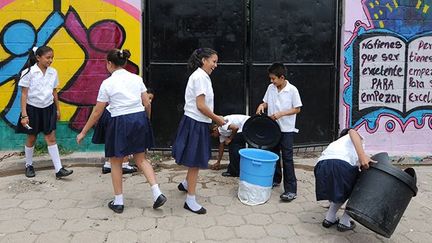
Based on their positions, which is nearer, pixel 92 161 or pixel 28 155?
pixel 28 155

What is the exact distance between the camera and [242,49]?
6.32m

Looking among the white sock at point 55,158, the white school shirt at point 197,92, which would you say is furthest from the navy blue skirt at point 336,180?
the white sock at point 55,158

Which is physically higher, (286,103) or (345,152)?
(286,103)

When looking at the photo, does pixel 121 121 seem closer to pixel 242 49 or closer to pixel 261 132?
pixel 261 132

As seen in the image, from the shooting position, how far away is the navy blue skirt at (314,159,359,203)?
13.1 feet

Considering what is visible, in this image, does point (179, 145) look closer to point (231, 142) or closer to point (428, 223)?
point (231, 142)

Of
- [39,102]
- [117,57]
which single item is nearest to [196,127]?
[117,57]

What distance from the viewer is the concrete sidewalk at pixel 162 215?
3.98 meters

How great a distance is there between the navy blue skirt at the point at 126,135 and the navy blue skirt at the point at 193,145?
14.5 inches

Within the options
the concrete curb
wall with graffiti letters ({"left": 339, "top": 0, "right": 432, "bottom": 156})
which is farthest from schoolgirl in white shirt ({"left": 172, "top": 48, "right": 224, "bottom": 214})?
wall with graffiti letters ({"left": 339, "top": 0, "right": 432, "bottom": 156})

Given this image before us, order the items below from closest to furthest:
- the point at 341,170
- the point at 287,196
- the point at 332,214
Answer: the point at 341,170 → the point at 332,214 → the point at 287,196

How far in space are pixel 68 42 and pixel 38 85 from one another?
0.98 metres

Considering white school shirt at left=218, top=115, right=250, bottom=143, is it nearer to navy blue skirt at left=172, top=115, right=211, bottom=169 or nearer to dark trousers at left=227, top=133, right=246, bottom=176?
dark trousers at left=227, top=133, right=246, bottom=176

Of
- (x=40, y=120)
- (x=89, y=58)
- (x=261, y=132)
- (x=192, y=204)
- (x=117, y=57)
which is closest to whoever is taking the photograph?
(x=117, y=57)
